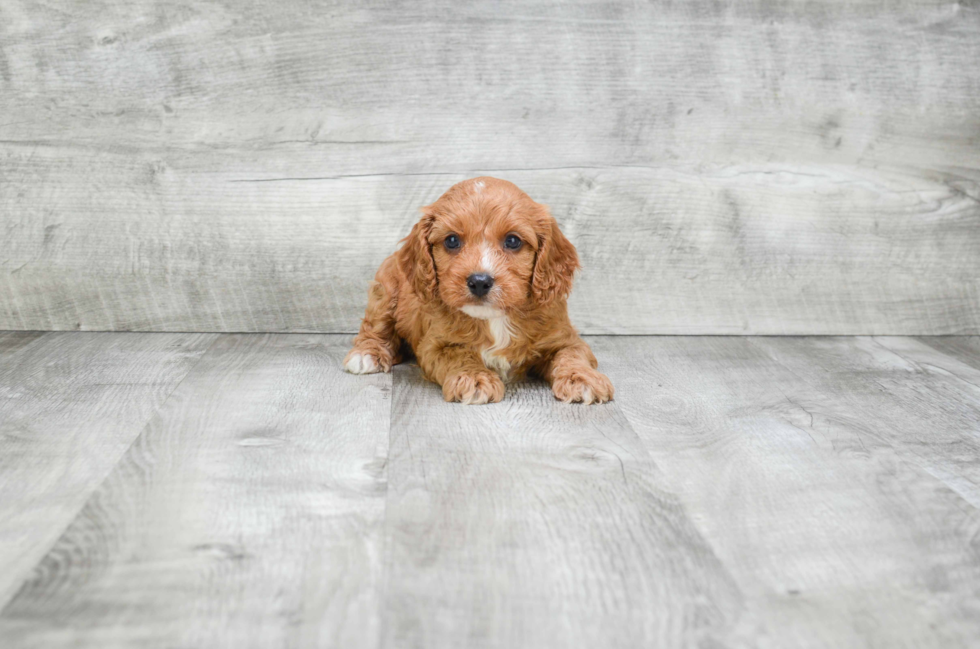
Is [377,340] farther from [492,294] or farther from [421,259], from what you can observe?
[492,294]

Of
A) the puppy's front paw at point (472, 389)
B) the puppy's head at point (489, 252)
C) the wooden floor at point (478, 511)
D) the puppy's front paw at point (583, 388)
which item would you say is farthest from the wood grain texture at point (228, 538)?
the puppy's front paw at point (583, 388)

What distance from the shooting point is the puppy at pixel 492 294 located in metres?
2.70

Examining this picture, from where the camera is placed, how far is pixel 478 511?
1976 millimetres

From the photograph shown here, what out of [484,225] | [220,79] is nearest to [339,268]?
[220,79]

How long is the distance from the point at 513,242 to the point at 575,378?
50cm

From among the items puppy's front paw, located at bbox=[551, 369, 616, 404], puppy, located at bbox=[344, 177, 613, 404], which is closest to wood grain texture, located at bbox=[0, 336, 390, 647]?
puppy, located at bbox=[344, 177, 613, 404]

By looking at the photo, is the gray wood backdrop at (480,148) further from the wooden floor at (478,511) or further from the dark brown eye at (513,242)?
the dark brown eye at (513,242)

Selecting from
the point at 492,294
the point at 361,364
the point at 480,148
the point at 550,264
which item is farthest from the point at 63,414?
the point at 480,148

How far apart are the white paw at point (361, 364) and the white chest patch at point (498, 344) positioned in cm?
48

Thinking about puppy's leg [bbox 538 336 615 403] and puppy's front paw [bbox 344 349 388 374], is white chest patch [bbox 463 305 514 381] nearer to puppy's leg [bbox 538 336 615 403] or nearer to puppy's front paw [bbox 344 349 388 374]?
puppy's leg [bbox 538 336 615 403]

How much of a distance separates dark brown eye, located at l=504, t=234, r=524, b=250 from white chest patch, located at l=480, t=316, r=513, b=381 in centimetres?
25

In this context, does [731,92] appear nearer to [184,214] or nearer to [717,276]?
[717,276]

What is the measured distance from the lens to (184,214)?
3760 mm

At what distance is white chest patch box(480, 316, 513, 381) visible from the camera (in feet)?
9.49
